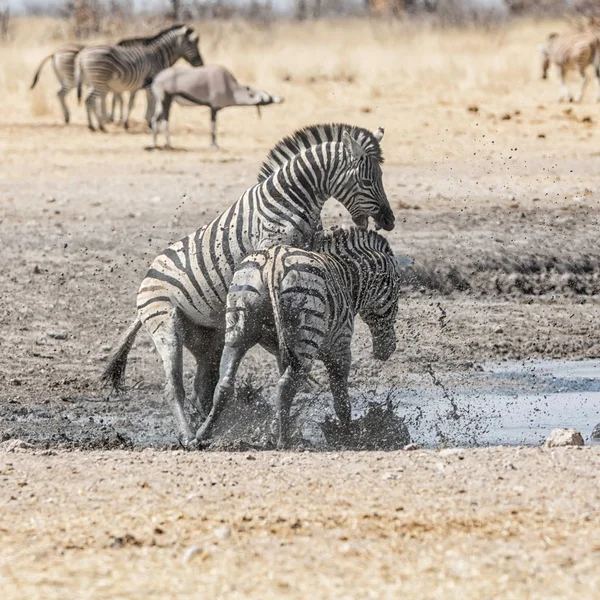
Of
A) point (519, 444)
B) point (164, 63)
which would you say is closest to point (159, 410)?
point (519, 444)

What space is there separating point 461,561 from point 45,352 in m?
5.54

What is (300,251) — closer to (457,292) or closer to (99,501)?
(99,501)

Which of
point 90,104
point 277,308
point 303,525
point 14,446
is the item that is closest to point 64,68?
point 90,104

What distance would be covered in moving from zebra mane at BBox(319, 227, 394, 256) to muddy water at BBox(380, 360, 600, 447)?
3.14ft

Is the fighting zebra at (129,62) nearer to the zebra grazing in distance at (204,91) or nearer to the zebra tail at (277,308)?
the zebra grazing in distance at (204,91)

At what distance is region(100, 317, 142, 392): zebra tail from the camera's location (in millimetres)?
8016

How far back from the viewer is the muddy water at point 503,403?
7.81 metres

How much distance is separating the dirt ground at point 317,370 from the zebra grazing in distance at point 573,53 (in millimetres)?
464

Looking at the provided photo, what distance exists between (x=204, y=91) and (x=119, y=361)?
11211 mm

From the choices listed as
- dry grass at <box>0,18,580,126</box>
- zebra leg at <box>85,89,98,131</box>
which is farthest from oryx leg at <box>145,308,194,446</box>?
dry grass at <box>0,18,580,126</box>

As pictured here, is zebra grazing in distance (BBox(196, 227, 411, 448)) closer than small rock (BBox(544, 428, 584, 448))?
No

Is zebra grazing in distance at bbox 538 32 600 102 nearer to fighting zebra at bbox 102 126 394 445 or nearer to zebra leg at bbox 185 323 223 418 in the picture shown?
fighting zebra at bbox 102 126 394 445

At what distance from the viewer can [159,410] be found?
8.44 m

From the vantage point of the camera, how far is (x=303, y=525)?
5.00m
